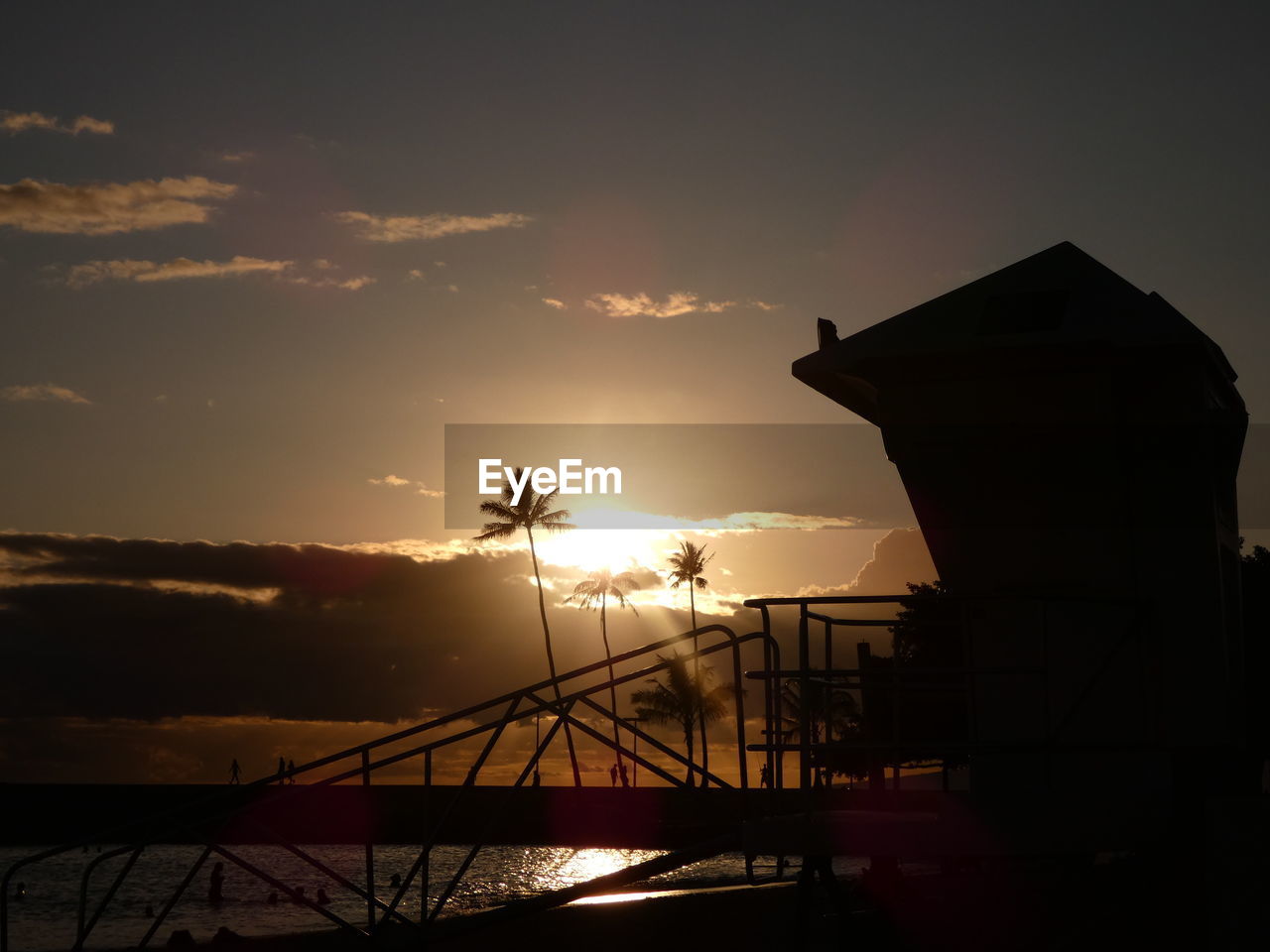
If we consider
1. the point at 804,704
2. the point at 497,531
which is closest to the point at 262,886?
the point at 497,531

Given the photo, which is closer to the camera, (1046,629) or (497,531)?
(1046,629)

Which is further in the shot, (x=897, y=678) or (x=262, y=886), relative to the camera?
(x=262, y=886)

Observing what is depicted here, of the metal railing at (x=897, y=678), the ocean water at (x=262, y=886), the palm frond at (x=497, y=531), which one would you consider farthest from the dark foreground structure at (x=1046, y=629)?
the palm frond at (x=497, y=531)

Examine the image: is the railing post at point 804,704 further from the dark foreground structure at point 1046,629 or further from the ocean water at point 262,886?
the ocean water at point 262,886

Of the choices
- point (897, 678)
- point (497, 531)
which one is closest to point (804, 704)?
point (897, 678)

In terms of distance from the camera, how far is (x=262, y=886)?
68875 millimetres

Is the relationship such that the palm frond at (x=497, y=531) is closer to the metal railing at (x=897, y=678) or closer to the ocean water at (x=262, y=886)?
the ocean water at (x=262, y=886)

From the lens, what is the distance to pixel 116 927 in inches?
1752

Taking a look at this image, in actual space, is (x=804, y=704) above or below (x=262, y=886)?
above

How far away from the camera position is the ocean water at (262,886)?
41.0 metres

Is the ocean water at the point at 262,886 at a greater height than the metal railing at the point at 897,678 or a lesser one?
lesser

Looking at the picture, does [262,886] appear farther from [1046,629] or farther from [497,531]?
[1046,629]

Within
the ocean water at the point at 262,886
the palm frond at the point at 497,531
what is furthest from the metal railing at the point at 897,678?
the palm frond at the point at 497,531

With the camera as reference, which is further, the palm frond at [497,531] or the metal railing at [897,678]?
the palm frond at [497,531]
